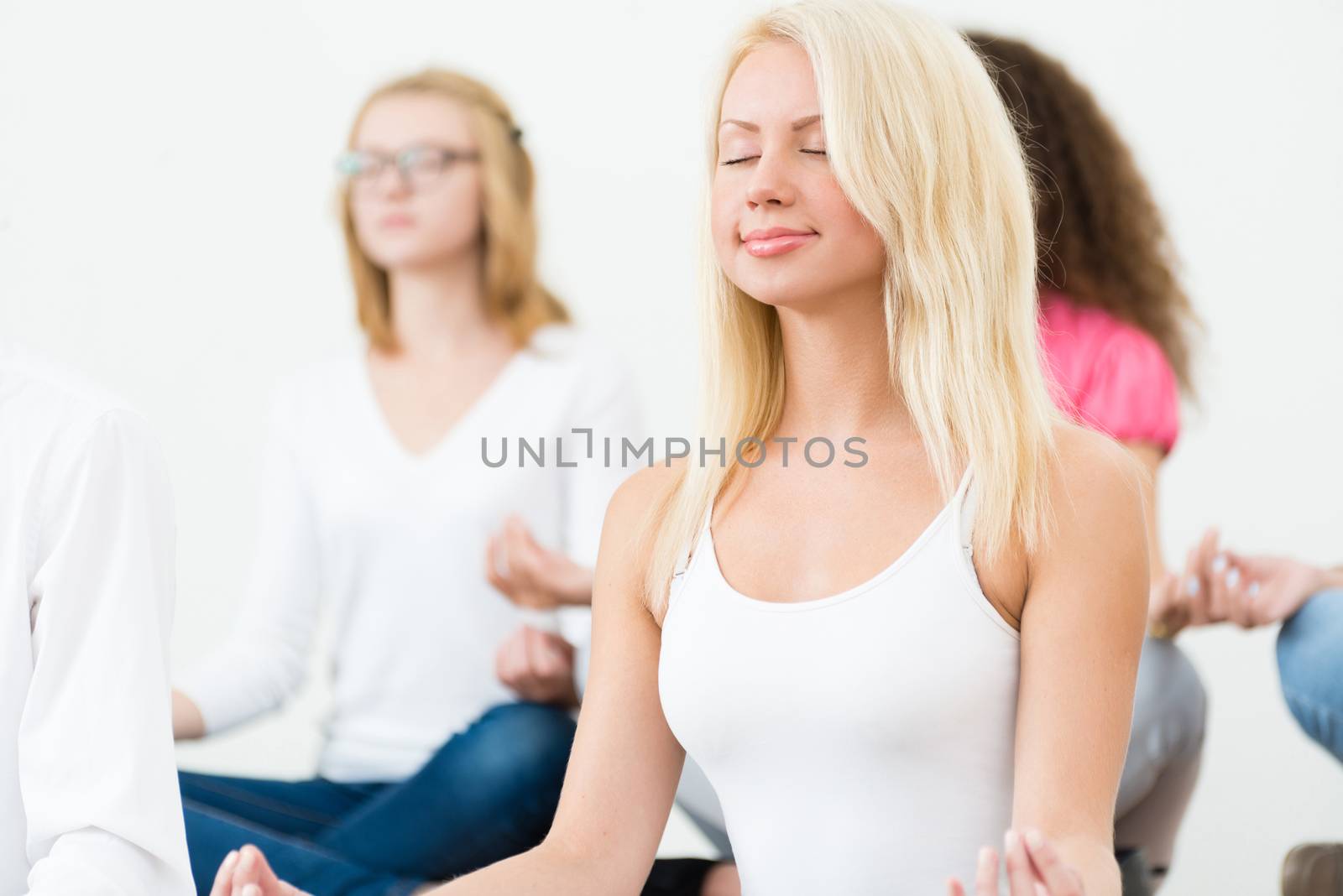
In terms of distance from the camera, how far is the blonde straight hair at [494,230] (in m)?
→ 2.06

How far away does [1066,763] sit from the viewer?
0.96 metres

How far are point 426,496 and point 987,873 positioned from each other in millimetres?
1173

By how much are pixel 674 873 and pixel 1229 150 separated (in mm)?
1931

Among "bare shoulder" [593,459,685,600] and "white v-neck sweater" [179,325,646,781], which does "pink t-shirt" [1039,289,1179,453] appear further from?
"bare shoulder" [593,459,685,600]

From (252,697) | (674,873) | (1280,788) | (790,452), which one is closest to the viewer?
(790,452)

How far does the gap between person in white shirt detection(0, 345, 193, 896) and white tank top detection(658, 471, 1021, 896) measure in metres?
0.36

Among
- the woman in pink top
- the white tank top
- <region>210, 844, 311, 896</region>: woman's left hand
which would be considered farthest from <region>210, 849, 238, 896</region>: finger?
the woman in pink top

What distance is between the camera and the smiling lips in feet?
3.45

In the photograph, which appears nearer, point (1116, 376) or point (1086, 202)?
point (1116, 376)

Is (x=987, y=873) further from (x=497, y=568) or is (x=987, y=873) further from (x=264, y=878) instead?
(x=497, y=568)

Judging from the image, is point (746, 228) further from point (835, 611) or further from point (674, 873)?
point (674, 873)

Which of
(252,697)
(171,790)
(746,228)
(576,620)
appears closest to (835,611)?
(746,228)

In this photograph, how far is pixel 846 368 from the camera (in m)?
1.11

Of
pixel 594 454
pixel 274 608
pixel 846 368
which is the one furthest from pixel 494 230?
pixel 846 368
